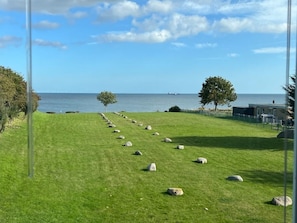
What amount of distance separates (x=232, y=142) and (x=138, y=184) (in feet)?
24.3

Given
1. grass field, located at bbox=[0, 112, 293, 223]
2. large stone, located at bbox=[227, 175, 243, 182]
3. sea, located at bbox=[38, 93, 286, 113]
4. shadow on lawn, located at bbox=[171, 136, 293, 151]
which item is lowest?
grass field, located at bbox=[0, 112, 293, 223]

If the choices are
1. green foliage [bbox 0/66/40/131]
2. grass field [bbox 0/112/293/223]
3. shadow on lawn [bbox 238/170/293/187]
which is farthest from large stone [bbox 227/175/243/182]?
green foliage [bbox 0/66/40/131]

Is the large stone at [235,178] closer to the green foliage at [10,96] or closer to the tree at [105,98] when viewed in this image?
the green foliage at [10,96]

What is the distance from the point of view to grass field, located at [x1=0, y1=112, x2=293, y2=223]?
543 centimetres

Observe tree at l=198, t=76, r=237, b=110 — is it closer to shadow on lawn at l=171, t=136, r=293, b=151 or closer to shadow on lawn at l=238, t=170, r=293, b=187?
shadow on lawn at l=171, t=136, r=293, b=151

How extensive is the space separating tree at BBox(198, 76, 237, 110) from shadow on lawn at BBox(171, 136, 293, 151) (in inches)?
672

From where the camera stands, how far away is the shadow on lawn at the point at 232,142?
42.0 feet

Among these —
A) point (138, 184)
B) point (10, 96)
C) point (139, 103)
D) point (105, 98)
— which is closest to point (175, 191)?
point (138, 184)

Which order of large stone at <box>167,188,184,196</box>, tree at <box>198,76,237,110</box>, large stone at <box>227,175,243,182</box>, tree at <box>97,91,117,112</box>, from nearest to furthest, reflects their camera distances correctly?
large stone at <box>167,188,184,196</box>, large stone at <box>227,175,243,182</box>, tree at <box>198,76,237,110</box>, tree at <box>97,91,117,112</box>

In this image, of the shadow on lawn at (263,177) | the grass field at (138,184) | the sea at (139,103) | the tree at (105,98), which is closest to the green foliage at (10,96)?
the grass field at (138,184)

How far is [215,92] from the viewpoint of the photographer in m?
36.7

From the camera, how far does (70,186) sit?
22.8 ft

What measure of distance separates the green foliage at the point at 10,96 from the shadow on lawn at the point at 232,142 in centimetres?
597

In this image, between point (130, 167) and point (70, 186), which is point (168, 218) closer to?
point (70, 186)
